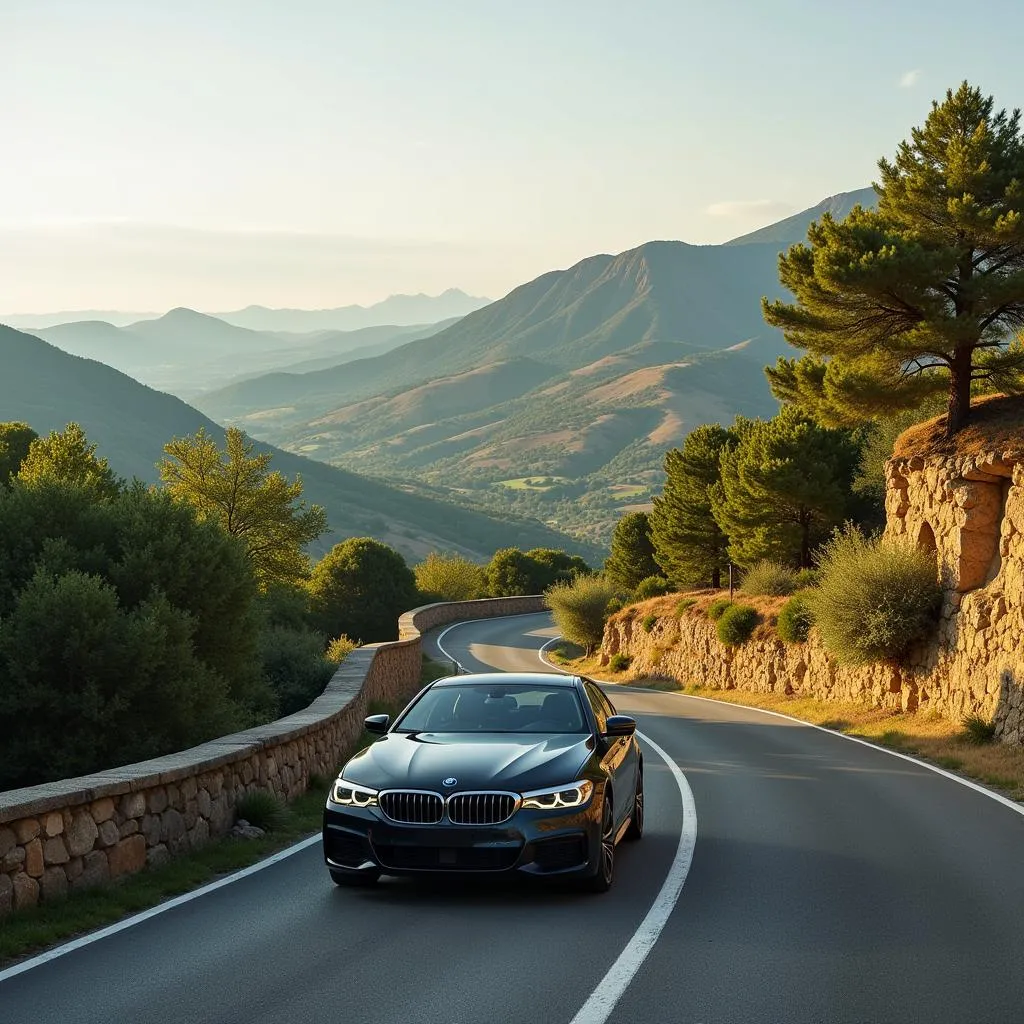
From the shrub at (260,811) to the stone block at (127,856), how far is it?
2.00m

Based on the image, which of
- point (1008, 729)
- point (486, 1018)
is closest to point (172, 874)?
point (486, 1018)

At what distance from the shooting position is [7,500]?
55.5 ft

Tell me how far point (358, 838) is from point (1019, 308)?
24424 millimetres

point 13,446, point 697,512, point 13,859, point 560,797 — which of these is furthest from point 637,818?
point 13,446

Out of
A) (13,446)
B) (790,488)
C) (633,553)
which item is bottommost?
(633,553)

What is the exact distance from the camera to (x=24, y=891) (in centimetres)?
796

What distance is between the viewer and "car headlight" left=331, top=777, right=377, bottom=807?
8.52 meters

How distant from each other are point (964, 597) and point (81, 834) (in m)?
19.3

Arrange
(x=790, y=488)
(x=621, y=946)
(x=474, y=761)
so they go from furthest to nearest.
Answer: (x=790, y=488), (x=474, y=761), (x=621, y=946)

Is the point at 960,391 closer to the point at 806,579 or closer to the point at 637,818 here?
the point at 806,579

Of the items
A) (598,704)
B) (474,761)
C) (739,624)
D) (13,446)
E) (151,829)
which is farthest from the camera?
(13,446)

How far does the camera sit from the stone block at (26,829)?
25.9ft

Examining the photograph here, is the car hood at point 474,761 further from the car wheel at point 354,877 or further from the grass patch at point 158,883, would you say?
the grass patch at point 158,883

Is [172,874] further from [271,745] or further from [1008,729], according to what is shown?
[1008,729]
